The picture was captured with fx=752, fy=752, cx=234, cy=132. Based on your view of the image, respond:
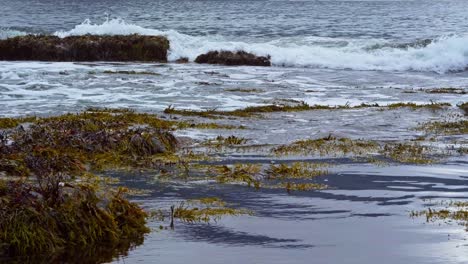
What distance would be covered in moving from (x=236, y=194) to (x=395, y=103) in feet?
38.0

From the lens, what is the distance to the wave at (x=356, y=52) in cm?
3300

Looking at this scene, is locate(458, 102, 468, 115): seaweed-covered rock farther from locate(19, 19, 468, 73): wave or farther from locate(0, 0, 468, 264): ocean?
locate(19, 19, 468, 73): wave

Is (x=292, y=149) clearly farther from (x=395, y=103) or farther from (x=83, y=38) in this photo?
(x=83, y=38)

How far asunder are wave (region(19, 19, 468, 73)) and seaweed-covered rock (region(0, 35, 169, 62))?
3.63 feet

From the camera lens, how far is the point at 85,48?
112 feet

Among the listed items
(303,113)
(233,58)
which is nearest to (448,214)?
(303,113)

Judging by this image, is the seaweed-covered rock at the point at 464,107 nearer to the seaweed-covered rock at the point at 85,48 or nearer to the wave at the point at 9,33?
the seaweed-covered rock at the point at 85,48

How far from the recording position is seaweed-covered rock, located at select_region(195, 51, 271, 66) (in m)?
33.0

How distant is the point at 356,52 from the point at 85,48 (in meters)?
12.8

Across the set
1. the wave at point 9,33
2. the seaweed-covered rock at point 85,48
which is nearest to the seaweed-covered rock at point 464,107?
the seaweed-covered rock at point 85,48

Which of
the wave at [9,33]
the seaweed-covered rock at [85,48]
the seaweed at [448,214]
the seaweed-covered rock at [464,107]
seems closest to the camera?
the seaweed at [448,214]

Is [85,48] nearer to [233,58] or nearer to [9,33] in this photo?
[233,58]

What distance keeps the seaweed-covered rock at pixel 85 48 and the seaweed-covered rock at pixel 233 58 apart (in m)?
2.08

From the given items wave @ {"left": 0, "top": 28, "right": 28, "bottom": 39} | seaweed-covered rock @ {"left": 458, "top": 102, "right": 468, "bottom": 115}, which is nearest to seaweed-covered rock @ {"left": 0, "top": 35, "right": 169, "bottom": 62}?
wave @ {"left": 0, "top": 28, "right": 28, "bottom": 39}
